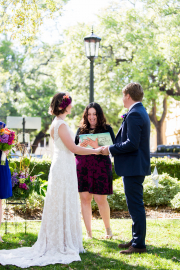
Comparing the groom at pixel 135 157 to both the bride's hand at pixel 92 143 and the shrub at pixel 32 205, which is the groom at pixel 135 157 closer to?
the bride's hand at pixel 92 143

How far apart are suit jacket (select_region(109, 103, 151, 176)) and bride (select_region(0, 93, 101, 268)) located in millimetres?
523

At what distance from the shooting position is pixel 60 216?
170 inches

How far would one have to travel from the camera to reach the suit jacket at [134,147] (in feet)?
13.4

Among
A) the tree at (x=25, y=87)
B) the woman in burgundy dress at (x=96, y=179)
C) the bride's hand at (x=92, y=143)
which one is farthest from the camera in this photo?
the tree at (x=25, y=87)

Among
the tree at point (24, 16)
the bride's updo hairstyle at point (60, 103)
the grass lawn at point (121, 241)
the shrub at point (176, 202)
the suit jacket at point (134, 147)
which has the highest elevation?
the tree at point (24, 16)

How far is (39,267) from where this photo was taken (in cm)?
378

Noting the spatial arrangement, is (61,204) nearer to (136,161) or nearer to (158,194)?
(136,161)

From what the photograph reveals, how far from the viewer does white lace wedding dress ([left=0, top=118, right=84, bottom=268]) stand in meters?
4.23

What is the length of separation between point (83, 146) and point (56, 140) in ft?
1.81

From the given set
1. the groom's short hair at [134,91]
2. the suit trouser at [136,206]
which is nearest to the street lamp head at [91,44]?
the groom's short hair at [134,91]

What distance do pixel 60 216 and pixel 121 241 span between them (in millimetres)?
1325

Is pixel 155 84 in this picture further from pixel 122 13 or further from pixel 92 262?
pixel 92 262

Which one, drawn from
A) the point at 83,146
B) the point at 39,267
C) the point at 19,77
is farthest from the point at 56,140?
the point at 19,77

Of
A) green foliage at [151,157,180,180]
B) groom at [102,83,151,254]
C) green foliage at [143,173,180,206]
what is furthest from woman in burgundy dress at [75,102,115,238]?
green foliage at [151,157,180,180]
